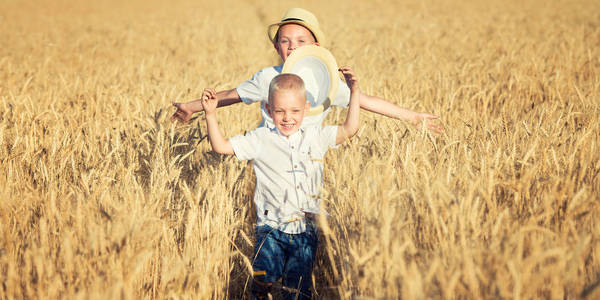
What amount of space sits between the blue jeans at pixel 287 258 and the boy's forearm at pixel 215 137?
38cm

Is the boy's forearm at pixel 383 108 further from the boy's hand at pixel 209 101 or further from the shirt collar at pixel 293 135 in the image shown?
the boy's hand at pixel 209 101

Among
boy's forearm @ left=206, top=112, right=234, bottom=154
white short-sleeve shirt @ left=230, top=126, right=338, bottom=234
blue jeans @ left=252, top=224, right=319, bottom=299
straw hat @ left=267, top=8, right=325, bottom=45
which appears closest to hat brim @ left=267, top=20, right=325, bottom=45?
straw hat @ left=267, top=8, right=325, bottom=45

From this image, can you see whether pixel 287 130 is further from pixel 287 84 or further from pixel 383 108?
pixel 383 108

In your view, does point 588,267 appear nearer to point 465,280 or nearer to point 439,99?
point 465,280

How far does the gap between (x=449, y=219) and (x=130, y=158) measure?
156 centimetres

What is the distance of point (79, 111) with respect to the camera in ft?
10.1

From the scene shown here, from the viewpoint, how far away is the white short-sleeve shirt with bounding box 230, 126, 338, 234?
1.82 meters

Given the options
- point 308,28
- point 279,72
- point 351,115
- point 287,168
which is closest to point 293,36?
point 308,28

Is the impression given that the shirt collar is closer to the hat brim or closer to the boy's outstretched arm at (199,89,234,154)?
the boy's outstretched arm at (199,89,234,154)

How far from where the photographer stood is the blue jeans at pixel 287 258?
5.71 feet

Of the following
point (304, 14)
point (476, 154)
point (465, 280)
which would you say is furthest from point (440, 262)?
point (304, 14)

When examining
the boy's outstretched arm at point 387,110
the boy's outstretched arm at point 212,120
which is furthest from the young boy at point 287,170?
the boy's outstretched arm at point 387,110

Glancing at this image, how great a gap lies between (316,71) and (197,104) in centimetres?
72

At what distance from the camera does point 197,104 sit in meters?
2.35
